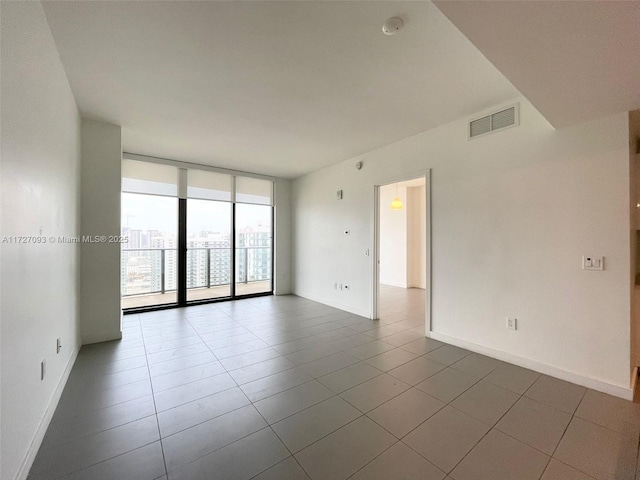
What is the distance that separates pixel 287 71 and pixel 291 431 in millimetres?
2730

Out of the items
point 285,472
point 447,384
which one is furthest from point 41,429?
point 447,384

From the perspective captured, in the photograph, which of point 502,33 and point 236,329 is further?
point 236,329

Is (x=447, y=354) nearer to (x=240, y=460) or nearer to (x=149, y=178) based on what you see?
(x=240, y=460)

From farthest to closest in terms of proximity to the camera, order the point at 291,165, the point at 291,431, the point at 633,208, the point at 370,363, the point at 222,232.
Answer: the point at 222,232 < the point at 291,165 < the point at 370,363 < the point at 633,208 < the point at 291,431

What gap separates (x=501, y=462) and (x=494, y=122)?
2985 mm

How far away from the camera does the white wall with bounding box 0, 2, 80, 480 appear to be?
127 cm

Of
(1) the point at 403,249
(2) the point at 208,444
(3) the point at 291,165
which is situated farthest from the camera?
(1) the point at 403,249

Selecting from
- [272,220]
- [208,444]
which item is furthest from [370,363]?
[272,220]

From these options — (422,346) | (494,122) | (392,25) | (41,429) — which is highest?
(392,25)

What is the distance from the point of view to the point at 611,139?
2238 millimetres

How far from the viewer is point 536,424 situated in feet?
6.09

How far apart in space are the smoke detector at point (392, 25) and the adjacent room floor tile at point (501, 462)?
8.84 ft

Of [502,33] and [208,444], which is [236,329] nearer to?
[208,444]

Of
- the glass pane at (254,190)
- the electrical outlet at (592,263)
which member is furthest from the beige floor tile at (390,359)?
the glass pane at (254,190)
